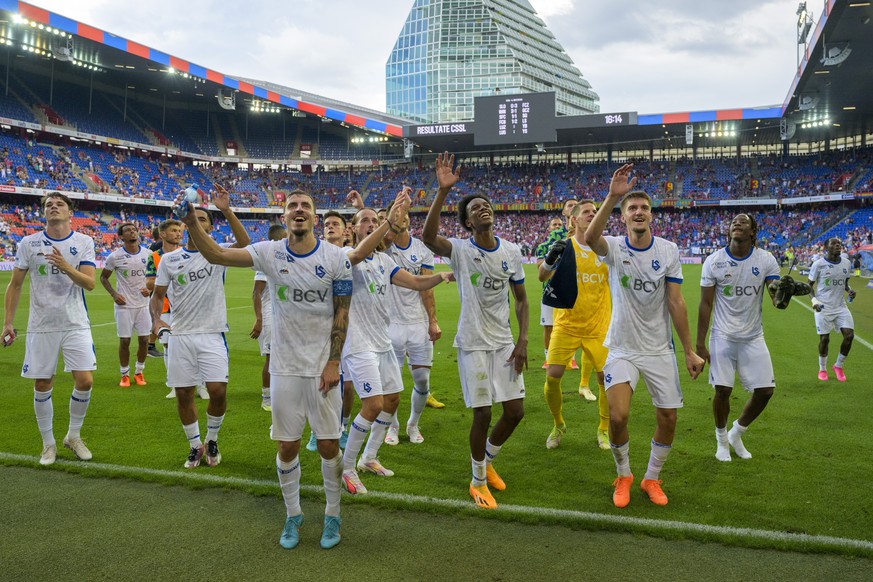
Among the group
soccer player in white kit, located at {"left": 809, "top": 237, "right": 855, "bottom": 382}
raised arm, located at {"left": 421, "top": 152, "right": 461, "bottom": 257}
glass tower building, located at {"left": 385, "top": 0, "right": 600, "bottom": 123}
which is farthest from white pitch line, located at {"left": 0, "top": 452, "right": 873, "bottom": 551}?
glass tower building, located at {"left": 385, "top": 0, "right": 600, "bottom": 123}

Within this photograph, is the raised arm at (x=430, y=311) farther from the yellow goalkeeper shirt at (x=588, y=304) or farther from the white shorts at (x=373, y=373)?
the yellow goalkeeper shirt at (x=588, y=304)

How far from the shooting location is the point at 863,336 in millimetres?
14352

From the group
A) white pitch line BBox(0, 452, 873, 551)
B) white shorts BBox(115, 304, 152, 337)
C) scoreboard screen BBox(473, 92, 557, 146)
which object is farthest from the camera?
scoreboard screen BBox(473, 92, 557, 146)

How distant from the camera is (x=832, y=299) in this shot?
34.1ft

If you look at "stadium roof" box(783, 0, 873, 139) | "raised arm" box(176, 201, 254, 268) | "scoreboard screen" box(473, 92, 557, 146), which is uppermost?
"scoreboard screen" box(473, 92, 557, 146)

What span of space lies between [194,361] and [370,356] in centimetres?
183

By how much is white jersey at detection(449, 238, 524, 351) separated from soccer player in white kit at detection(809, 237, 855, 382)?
295 inches

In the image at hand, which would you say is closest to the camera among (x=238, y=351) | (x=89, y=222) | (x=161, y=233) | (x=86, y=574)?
(x=86, y=574)

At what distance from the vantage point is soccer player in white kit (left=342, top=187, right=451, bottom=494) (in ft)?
18.1

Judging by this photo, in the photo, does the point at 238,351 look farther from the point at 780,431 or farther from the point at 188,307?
the point at 780,431

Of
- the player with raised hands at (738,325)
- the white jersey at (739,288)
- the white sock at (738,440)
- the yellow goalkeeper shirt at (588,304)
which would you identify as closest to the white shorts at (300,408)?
the yellow goalkeeper shirt at (588,304)

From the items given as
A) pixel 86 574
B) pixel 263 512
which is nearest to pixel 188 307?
pixel 263 512

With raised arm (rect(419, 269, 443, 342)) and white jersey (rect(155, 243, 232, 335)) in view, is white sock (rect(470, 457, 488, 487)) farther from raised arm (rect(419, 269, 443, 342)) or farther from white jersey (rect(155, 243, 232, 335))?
white jersey (rect(155, 243, 232, 335))

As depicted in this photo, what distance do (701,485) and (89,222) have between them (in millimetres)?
50950
